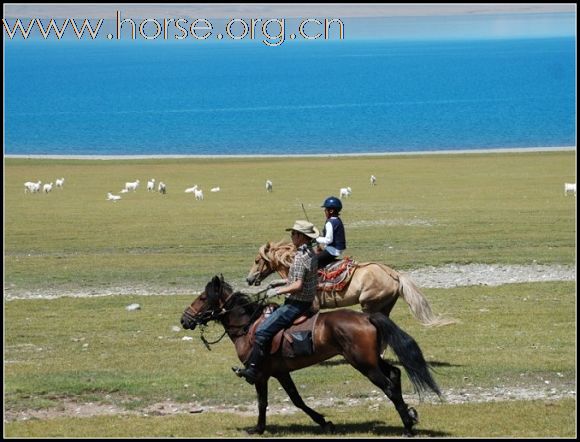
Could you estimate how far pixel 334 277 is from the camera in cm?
1748

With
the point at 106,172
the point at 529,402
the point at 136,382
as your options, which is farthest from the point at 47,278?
the point at 106,172

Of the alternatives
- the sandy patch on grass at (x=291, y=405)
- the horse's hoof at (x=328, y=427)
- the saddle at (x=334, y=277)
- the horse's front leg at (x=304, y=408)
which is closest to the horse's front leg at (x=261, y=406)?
the horse's front leg at (x=304, y=408)

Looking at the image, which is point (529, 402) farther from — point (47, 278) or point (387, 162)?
point (387, 162)

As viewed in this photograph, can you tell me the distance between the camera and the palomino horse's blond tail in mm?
17125

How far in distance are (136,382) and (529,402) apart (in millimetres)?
5425

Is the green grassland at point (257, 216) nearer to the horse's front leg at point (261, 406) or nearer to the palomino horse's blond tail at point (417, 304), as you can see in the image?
the palomino horse's blond tail at point (417, 304)

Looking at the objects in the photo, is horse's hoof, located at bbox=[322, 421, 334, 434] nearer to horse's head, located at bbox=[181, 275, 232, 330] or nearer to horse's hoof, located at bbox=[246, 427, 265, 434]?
horse's hoof, located at bbox=[246, 427, 265, 434]

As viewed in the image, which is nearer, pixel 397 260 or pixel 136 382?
pixel 136 382

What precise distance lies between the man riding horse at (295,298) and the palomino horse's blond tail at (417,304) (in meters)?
4.26

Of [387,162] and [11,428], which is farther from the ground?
[387,162]

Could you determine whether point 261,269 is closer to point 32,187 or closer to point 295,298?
point 295,298

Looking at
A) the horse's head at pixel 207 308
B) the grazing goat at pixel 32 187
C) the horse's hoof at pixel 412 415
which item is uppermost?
the grazing goat at pixel 32 187

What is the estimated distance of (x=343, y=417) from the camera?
45.8 ft

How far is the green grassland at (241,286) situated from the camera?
14141 millimetres
